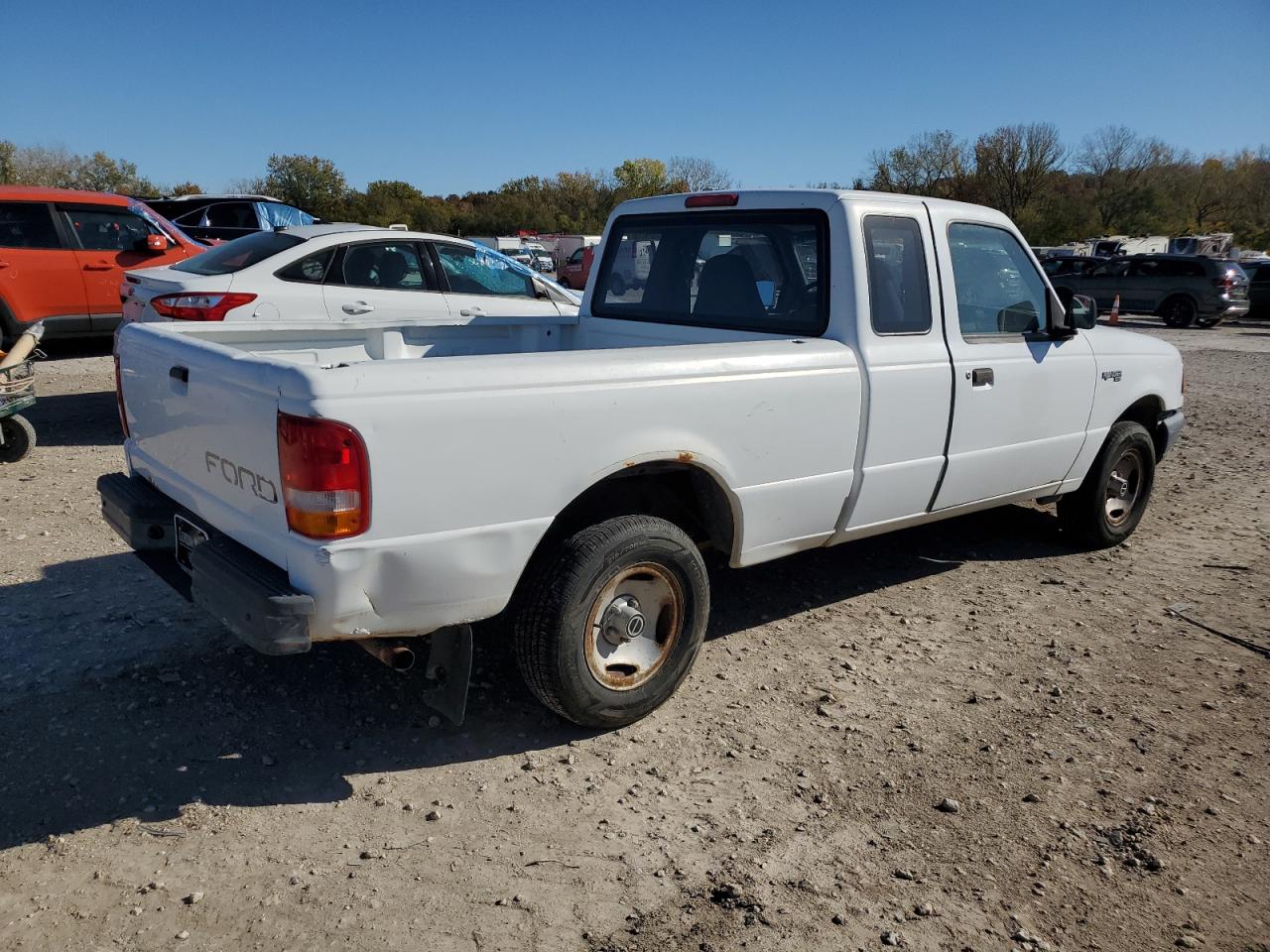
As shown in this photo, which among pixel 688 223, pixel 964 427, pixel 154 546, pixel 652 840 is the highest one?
→ pixel 688 223

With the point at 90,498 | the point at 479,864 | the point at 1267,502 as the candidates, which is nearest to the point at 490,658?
the point at 479,864

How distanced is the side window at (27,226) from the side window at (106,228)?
17cm

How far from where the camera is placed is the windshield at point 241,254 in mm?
7566

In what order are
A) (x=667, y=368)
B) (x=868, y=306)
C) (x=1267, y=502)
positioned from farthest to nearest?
(x=1267, y=502)
(x=868, y=306)
(x=667, y=368)

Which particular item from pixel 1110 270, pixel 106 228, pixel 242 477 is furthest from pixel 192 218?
pixel 1110 270

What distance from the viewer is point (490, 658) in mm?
4148

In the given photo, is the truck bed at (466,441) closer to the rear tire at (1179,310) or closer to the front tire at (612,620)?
the front tire at (612,620)

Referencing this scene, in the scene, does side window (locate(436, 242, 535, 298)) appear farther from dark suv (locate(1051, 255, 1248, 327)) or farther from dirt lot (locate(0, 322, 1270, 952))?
dark suv (locate(1051, 255, 1248, 327))

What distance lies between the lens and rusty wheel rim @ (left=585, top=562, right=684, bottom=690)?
3424mm

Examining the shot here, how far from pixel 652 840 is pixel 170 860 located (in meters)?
1.44

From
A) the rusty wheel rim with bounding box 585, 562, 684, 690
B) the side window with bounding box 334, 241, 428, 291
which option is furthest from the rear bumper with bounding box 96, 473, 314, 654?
the side window with bounding box 334, 241, 428, 291

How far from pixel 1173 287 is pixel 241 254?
21.2m

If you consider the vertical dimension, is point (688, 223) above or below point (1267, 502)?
above

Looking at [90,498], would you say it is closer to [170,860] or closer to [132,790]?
[132,790]
